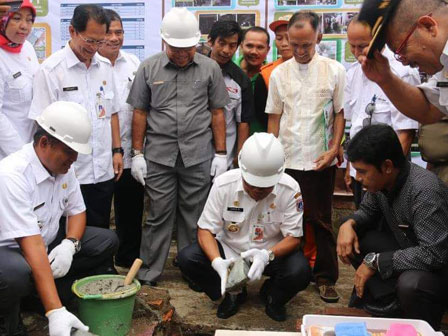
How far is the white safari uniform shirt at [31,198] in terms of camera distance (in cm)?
252

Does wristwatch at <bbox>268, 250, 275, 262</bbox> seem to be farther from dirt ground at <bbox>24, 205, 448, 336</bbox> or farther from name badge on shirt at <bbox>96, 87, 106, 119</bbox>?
name badge on shirt at <bbox>96, 87, 106, 119</bbox>

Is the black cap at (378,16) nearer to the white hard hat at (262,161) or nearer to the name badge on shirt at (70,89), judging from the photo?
the white hard hat at (262,161)

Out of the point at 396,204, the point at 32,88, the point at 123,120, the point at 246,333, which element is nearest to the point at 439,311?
the point at 396,204

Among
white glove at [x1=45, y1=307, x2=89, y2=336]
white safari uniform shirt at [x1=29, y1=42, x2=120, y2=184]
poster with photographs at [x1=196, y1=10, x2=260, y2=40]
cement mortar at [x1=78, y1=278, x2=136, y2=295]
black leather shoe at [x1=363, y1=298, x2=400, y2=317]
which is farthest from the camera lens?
poster with photographs at [x1=196, y1=10, x2=260, y2=40]

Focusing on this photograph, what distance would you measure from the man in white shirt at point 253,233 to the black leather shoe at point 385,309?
1.54 ft

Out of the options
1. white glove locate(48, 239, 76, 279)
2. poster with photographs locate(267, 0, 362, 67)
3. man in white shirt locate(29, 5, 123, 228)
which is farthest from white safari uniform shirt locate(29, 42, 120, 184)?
poster with photographs locate(267, 0, 362, 67)

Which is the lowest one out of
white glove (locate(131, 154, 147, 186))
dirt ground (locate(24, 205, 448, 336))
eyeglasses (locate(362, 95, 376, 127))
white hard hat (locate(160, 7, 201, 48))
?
dirt ground (locate(24, 205, 448, 336))

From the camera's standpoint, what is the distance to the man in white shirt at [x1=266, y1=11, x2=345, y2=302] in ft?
11.6

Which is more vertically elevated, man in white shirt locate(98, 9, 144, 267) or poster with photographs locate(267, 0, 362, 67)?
poster with photographs locate(267, 0, 362, 67)

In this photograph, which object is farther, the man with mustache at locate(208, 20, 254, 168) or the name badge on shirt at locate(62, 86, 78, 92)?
the man with mustache at locate(208, 20, 254, 168)

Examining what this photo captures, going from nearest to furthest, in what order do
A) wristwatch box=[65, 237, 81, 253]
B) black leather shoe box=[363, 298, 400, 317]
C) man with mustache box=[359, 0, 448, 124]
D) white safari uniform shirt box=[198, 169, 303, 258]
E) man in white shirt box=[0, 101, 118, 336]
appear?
man with mustache box=[359, 0, 448, 124]
man in white shirt box=[0, 101, 118, 336]
black leather shoe box=[363, 298, 400, 317]
wristwatch box=[65, 237, 81, 253]
white safari uniform shirt box=[198, 169, 303, 258]

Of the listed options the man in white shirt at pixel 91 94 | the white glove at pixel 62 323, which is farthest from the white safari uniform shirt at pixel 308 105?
the white glove at pixel 62 323

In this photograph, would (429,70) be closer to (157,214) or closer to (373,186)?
(373,186)

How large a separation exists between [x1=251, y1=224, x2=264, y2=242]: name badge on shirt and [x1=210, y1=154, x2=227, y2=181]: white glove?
0.61 meters
